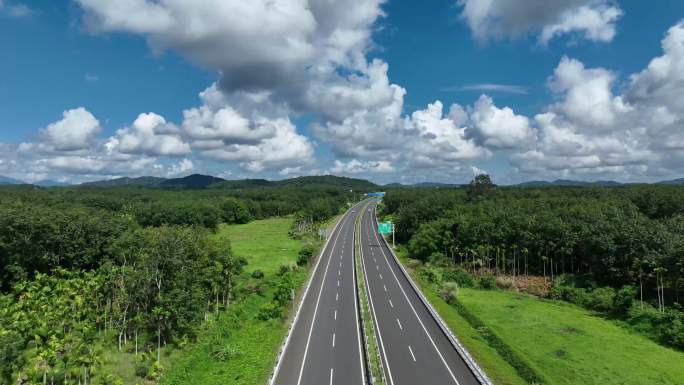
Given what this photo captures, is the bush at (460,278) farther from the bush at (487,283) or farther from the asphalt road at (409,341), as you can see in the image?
the asphalt road at (409,341)

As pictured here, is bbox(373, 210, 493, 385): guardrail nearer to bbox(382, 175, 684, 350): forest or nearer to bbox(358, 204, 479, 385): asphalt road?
bbox(358, 204, 479, 385): asphalt road

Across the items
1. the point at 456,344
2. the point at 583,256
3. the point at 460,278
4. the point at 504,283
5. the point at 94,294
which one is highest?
the point at 583,256

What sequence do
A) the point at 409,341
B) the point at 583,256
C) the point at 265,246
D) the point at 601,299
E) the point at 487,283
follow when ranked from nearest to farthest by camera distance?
the point at 409,341 → the point at 601,299 → the point at 487,283 → the point at 583,256 → the point at 265,246

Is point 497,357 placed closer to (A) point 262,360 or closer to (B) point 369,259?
(A) point 262,360

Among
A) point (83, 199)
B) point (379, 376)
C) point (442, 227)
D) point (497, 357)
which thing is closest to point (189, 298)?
point (379, 376)

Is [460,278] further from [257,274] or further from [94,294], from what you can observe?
[94,294]

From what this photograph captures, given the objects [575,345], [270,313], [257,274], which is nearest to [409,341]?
[270,313]

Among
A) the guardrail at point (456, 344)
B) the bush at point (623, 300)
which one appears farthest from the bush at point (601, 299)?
the guardrail at point (456, 344)
